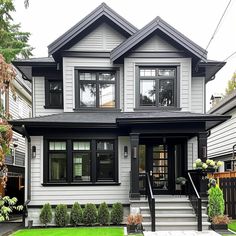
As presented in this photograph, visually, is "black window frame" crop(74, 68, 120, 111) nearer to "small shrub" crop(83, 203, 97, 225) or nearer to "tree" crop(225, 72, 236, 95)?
"small shrub" crop(83, 203, 97, 225)

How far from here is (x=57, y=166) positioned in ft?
45.8

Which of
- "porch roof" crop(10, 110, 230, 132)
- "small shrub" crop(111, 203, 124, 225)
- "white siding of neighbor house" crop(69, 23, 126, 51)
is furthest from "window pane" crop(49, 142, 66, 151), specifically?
"white siding of neighbor house" crop(69, 23, 126, 51)

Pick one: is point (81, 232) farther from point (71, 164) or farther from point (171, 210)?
point (71, 164)

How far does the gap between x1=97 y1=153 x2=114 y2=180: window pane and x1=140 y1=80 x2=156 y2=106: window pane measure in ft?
7.38

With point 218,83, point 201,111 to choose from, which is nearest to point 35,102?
point 201,111

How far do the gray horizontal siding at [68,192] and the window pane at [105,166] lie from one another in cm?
37

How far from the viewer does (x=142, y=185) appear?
46.2 feet

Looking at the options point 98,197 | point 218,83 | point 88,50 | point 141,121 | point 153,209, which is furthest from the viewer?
point 218,83

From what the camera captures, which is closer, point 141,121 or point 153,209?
point 153,209

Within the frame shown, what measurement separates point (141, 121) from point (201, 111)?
372cm

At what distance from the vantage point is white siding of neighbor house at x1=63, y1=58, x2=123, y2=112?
570 inches

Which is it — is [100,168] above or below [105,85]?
below

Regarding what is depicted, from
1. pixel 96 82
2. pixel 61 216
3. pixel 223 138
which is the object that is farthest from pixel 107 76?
pixel 223 138

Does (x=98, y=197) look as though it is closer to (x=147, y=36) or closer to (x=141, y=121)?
(x=141, y=121)
